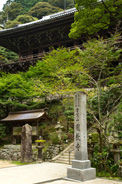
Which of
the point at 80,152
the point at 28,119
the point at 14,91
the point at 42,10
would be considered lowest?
the point at 80,152

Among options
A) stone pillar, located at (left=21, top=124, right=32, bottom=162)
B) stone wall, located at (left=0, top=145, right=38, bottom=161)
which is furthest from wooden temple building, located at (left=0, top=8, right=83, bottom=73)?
stone pillar, located at (left=21, top=124, right=32, bottom=162)

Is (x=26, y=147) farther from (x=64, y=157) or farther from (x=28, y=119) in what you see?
(x=28, y=119)

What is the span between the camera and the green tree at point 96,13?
18.7m

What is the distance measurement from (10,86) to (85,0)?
1065 cm

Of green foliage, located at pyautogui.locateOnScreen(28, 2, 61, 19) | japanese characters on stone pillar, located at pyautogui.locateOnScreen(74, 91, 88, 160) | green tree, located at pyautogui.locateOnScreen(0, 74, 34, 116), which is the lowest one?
japanese characters on stone pillar, located at pyautogui.locateOnScreen(74, 91, 88, 160)

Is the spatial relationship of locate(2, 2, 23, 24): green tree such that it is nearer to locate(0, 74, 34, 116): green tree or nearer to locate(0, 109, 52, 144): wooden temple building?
locate(0, 74, 34, 116): green tree

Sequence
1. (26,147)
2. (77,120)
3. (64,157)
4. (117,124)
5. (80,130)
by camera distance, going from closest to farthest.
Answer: (80,130), (77,120), (117,124), (64,157), (26,147)

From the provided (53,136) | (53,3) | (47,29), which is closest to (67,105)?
(53,136)

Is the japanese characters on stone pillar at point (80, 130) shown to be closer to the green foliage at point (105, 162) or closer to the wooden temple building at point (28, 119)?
the green foliage at point (105, 162)

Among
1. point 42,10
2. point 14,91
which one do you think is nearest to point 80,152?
point 14,91

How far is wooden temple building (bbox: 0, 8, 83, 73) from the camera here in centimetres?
2580

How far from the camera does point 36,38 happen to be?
28.8m

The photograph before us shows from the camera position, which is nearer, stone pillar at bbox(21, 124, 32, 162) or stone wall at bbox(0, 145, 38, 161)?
stone pillar at bbox(21, 124, 32, 162)

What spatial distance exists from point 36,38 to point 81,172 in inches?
954
